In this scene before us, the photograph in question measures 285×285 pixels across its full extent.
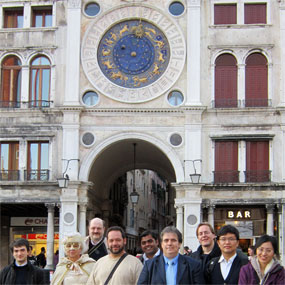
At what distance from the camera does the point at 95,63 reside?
109ft

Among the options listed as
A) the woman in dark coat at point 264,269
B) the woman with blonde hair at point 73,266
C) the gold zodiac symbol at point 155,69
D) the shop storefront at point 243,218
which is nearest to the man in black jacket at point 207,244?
the woman in dark coat at point 264,269

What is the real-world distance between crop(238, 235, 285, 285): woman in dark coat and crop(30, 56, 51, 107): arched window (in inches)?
986

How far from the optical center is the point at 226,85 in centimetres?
3259

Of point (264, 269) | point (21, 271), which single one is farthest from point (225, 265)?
point (21, 271)

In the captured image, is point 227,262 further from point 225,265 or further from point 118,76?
point 118,76

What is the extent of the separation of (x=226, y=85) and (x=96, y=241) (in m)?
21.4

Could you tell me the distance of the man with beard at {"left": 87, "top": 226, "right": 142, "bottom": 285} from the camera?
370 inches

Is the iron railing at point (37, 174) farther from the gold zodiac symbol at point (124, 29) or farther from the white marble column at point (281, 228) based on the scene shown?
the white marble column at point (281, 228)

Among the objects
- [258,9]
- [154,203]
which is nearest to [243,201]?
[258,9]

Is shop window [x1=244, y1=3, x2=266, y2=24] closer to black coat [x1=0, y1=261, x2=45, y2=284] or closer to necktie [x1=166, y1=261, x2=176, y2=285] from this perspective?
black coat [x1=0, y1=261, x2=45, y2=284]

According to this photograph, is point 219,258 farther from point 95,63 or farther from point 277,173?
point 95,63

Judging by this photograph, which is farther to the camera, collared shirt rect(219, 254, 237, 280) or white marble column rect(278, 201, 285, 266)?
white marble column rect(278, 201, 285, 266)

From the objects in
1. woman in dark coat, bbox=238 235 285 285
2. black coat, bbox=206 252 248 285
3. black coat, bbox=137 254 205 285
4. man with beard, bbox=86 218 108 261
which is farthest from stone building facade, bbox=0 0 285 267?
black coat, bbox=137 254 205 285

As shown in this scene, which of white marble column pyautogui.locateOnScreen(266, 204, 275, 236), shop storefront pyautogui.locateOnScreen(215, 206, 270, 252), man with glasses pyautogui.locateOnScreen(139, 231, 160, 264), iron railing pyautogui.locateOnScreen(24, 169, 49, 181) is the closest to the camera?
man with glasses pyautogui.locateOnScreen(139, 231, 160, 264)
